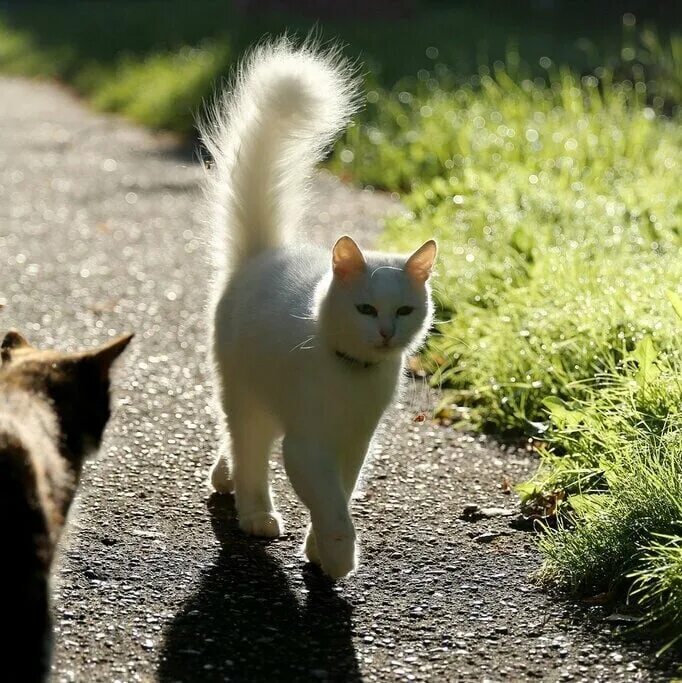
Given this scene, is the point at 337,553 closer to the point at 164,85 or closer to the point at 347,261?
the point at 347,261

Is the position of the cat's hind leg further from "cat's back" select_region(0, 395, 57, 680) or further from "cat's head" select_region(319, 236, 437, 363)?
"cat's back" select_region(0, 395, 57, 680)

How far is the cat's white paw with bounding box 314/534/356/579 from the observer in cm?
374

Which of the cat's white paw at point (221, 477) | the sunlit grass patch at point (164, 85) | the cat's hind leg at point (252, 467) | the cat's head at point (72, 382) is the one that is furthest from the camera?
the sunlit grass patch at point (164, 85)

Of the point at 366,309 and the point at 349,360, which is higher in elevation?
the point at 366,309

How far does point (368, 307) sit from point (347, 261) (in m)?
0.16

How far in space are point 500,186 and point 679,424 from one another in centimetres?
425

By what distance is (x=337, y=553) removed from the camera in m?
3.74

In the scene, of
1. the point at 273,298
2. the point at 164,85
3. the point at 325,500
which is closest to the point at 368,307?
the point at 273,298

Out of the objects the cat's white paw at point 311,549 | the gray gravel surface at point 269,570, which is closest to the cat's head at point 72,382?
the gray gravel surface at point 269,570

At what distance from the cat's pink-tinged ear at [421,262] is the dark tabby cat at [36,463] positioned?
3.69 ft

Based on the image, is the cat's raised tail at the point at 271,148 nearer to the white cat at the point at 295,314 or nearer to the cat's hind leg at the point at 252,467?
the white cat at the point at 295,314

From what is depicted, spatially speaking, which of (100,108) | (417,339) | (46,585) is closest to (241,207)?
(417,339)

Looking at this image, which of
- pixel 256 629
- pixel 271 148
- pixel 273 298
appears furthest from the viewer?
pixel 271 148

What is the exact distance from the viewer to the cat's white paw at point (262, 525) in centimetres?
429
